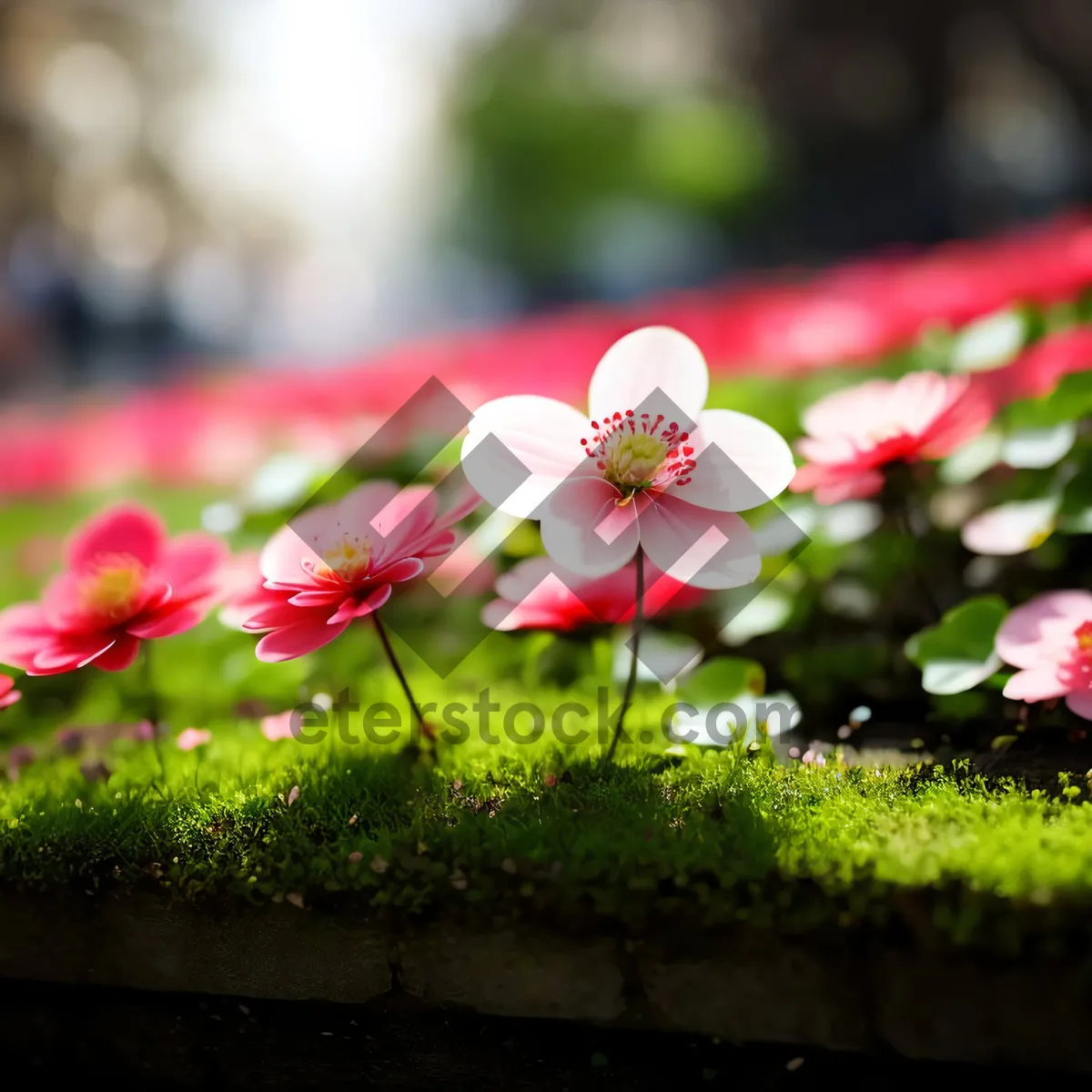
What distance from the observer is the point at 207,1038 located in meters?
0.88

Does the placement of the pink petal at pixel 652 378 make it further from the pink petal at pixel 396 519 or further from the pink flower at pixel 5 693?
the pink flower at pixel 5 693

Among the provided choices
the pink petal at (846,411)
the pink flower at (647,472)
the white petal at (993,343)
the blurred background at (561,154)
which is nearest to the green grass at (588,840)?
the pink flower at (647,472)

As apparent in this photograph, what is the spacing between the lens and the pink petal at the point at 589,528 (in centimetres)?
71

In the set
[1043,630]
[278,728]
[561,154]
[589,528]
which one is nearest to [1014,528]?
[1043,630]

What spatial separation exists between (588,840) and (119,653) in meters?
0.46

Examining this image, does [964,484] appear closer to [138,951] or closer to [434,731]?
[434,731]

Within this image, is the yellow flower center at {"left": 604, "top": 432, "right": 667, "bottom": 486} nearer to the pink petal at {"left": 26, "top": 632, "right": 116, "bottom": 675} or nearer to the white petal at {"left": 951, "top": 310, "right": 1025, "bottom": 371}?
the pink petal at {"left": 26, "top": 632, "right": 116, "bottom": 675}

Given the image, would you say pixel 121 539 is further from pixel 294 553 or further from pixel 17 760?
pixel 17 760

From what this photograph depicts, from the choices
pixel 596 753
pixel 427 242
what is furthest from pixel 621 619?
pixel 427 242

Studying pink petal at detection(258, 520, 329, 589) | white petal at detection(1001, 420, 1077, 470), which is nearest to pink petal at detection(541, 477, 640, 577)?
pink petal at detection(258, 520, 329, 589)

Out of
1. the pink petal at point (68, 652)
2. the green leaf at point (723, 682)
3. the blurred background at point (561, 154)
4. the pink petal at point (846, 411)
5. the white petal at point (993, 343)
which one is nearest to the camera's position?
the pink petal at point (68, 652)

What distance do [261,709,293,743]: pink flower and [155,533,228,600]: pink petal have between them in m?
0.22

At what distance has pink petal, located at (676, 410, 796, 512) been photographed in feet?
2.44

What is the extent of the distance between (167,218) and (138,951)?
1492cm
